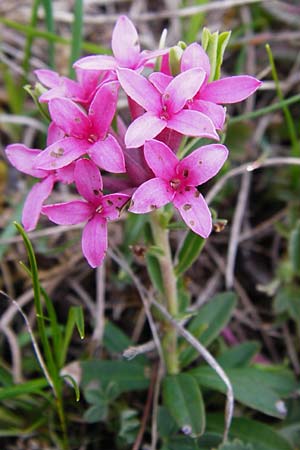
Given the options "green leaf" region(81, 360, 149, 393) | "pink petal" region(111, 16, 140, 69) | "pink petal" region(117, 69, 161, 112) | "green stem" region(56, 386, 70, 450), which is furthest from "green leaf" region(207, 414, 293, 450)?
"pink petal" region(111, 16, 140, 69)

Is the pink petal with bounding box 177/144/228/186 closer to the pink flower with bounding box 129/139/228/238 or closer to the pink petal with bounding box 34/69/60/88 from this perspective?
the pink flower with bounding box 129/139/228/238

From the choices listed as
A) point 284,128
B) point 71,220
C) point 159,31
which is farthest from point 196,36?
point 71,220

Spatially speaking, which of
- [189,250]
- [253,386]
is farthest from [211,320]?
[189,250]

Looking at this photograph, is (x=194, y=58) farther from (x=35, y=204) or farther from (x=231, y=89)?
(x=35, y=204)

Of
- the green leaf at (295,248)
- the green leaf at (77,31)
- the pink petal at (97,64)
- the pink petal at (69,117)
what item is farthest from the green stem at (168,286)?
the green leaf at (77,31)

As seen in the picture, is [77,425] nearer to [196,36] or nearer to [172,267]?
[172,267]

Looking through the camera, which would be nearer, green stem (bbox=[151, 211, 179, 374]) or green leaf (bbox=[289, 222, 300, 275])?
green stem (bbox=[151, 211, 179, 374])
